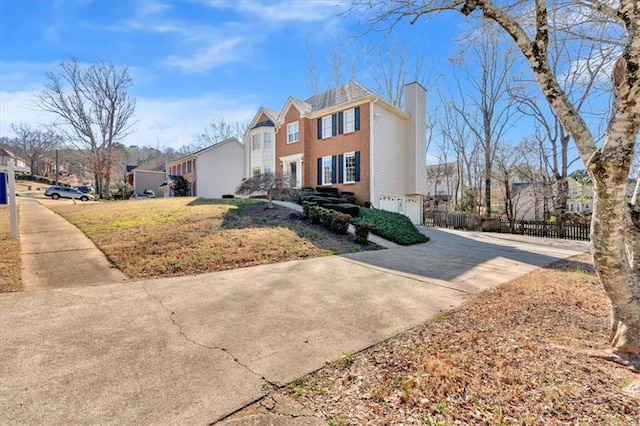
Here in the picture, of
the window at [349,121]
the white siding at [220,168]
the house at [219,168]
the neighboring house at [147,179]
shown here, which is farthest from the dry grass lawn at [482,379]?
the neighboring house at [147,179]

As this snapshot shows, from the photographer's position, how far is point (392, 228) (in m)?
13.1

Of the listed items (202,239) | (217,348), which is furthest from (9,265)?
(217,348)

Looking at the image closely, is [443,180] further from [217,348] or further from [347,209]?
[217,348]

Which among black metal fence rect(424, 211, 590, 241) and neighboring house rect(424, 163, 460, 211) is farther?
neighboring house rect(424, 163, 460, 211)

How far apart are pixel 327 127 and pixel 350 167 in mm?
3387

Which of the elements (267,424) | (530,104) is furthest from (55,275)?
(530,104)

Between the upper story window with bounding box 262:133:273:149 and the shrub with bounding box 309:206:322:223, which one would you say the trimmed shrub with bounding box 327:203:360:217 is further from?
the upper story window with bounding box 262:133:273:149

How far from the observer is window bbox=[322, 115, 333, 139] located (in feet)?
67.5

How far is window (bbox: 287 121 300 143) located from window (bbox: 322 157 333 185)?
116 inches

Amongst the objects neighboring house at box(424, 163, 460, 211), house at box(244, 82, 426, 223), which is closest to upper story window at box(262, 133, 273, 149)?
house at box(244, 82, 426, 223)

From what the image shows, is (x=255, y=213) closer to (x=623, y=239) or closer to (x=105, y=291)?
(x=105, y=291)

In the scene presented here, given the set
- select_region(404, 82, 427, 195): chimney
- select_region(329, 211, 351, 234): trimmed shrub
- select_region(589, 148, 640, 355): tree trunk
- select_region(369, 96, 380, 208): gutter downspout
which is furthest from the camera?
select_region(404, 82, 427, 195): chimney

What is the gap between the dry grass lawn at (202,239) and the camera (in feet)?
23.4

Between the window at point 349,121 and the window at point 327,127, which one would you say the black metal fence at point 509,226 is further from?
the window at point 327,127
